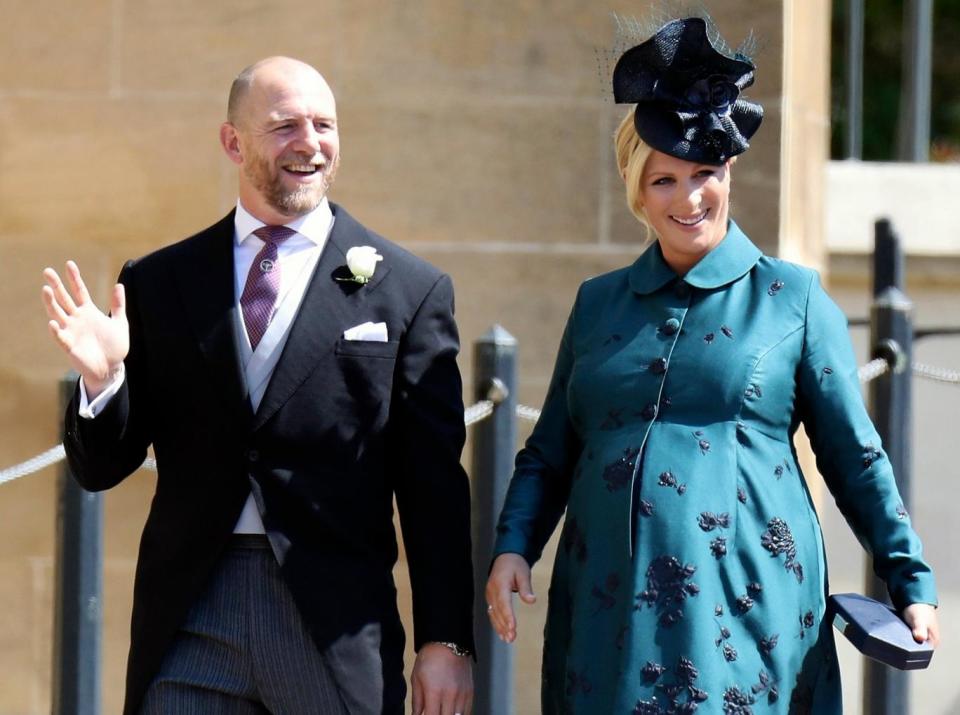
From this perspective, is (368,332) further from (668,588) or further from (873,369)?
(873,369)

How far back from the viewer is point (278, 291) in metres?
3.81

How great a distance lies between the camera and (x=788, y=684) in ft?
11.8

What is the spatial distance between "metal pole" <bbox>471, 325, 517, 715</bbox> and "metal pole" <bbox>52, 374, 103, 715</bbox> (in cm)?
105

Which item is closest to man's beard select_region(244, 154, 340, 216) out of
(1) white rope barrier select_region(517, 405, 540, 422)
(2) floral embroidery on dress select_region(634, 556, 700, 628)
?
(2) floral embroidery on dress select_region(634, 556, 700, 628)

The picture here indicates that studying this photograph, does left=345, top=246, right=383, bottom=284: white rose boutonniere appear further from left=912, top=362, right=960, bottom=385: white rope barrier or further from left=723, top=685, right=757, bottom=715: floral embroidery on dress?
left=912, top=362, right=960, bottom=385: white rope barrier

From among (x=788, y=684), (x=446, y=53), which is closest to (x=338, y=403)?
(x=788, y=684)

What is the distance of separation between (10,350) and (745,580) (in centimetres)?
331

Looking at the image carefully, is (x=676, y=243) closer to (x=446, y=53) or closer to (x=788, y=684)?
(x=788, y=684)

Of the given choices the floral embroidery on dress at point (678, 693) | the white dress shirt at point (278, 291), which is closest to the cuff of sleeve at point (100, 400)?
the white dress shirt at point (278, 291)

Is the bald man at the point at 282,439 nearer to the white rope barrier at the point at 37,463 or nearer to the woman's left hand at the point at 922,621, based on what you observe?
the woman's left hand at the point at 922,621

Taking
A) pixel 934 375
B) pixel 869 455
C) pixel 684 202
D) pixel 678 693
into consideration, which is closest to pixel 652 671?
pixel 678 693

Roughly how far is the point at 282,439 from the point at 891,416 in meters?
2.59

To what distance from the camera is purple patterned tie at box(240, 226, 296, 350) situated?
3.78 m

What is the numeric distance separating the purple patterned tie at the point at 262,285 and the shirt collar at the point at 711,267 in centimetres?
72
